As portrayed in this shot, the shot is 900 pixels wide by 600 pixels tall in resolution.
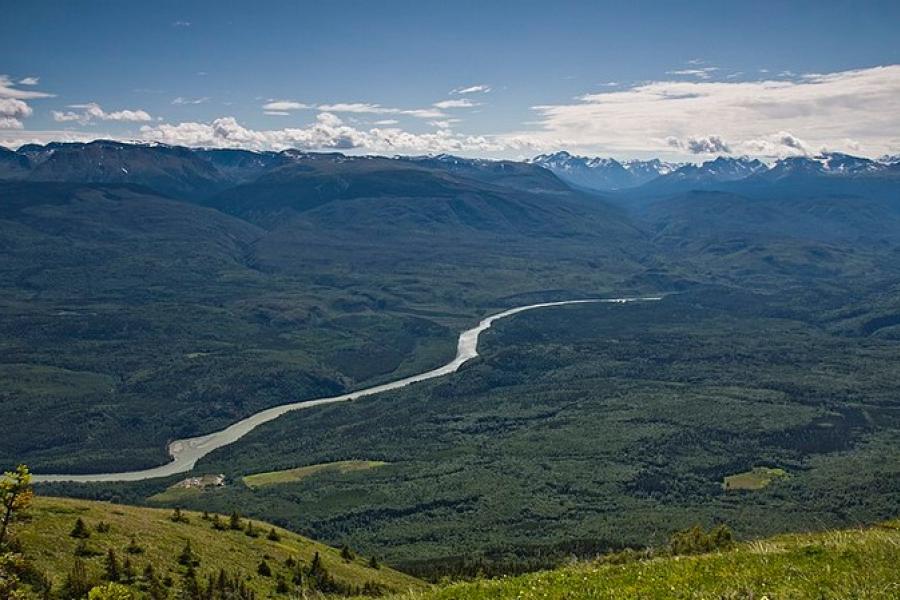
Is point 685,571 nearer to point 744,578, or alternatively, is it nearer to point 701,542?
point 744,578

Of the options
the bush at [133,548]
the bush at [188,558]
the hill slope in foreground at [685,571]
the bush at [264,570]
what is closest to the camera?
the hill slope in foreground at [685,571]

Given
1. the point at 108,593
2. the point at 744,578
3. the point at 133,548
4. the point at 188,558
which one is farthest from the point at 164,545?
the point at 744,578

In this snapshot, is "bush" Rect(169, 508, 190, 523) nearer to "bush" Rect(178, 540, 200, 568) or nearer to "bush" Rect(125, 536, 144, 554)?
"bush" Rect(178, 540, 200, 568)

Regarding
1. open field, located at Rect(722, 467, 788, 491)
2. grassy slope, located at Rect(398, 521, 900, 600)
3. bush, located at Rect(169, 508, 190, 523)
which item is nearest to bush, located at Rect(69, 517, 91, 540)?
bush, located at Rect(169, 508, 190, 523)

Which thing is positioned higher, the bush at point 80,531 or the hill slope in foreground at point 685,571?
the hill slope in foreground at point 685,571

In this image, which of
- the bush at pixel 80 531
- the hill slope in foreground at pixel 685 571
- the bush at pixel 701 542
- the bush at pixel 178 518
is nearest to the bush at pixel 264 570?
the hill slope in foreground at pixel 685 571

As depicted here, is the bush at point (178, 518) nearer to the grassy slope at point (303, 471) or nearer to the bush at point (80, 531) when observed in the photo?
the bush at point (80, 531)

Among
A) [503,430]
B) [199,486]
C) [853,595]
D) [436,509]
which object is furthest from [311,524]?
[853,595]

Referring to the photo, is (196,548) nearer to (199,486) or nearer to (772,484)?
(199,486)
